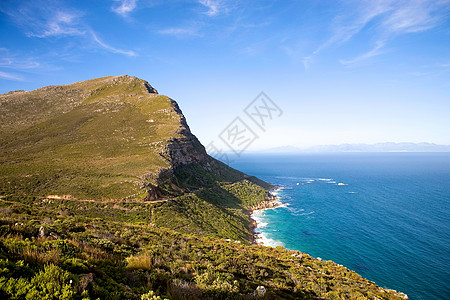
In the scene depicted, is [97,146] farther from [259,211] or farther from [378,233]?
[378,233]

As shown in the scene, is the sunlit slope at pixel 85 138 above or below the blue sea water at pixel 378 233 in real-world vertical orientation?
above

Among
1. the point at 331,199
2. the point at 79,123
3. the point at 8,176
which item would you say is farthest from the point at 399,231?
the point at 79,123

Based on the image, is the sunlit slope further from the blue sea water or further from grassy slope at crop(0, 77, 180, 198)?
the blue sea water

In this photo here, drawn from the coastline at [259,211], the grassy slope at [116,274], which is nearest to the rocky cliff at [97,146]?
the coastline at [259,211]

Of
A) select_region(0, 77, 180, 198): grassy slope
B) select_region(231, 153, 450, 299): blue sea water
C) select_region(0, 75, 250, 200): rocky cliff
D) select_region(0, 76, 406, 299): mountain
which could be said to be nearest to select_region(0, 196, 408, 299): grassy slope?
select_region(0, 76, 406, 299): mountain

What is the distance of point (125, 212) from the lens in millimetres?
38531

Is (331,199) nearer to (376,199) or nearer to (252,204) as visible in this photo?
(376,199)

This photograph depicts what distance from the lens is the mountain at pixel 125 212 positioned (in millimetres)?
7468

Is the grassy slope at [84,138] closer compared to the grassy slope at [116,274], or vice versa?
the grassy slope at [116,274]

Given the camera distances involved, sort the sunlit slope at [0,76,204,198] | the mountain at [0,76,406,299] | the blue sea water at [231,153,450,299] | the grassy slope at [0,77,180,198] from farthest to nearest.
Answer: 1. the sunlit slope at [0,76,204,198]
2. the grassy slope at [0,77,180,198]
3. the blue sea water at [231,153,450,299]
4. the mountain at [0,76,406,299]

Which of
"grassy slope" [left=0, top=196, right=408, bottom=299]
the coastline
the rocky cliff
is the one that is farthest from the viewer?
the coastline

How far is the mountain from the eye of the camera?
747 cm

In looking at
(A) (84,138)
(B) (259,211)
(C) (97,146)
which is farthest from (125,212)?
(B) (259,211)

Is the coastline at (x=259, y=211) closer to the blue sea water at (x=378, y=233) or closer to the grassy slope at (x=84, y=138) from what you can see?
the blue sea water at (x=378, y=233)
